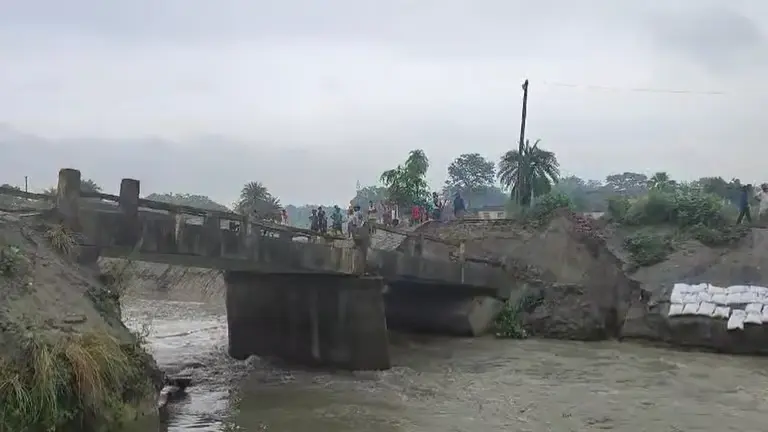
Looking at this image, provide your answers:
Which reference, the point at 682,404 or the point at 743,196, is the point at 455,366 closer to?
the point at 682,404

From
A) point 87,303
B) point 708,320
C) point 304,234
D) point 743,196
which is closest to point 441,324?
point 708,320

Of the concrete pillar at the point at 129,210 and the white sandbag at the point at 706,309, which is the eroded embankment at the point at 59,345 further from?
the white sandbag at the point at 706,309

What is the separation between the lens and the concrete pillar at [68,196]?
1352 cm

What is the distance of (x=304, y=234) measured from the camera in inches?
740

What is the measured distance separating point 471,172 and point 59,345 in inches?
2711

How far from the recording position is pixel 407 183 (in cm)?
4403

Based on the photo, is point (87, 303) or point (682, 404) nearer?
point (87, 303)

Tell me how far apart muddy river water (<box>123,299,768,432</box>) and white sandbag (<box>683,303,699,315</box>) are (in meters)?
1.50

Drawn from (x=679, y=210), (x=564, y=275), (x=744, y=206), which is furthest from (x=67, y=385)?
(x=679, y=210)

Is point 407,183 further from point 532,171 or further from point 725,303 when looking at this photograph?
point 725,303

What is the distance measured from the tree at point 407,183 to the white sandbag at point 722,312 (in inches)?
834

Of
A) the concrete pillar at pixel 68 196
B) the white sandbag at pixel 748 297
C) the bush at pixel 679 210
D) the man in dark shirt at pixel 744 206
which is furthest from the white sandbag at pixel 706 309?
the concrete pillar at pixel 68 196

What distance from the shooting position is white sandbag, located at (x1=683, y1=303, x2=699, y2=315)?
83.6 ft

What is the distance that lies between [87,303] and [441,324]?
18.1 m
